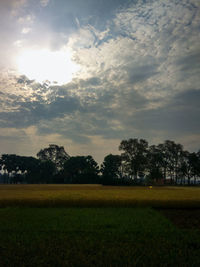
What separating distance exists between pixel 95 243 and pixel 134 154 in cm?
6713

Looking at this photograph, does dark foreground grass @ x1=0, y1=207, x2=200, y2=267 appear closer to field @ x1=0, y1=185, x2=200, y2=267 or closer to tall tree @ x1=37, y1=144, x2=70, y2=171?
field @ x1=0, y1=185, x2=200, y2=267

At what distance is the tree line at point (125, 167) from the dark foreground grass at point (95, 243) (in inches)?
2077

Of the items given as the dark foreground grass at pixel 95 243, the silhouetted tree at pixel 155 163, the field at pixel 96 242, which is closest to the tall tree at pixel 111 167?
the silhouetted tree at pixel 155 163

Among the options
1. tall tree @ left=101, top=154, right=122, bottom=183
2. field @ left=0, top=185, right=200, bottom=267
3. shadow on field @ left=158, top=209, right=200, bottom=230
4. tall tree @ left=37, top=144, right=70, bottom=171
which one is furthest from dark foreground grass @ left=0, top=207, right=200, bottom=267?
tall tree @ left=37, top=144, right=70, bottom=171

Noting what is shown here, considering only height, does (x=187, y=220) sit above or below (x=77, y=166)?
below

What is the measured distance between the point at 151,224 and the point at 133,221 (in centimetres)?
107

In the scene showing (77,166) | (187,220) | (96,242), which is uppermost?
(77,166)

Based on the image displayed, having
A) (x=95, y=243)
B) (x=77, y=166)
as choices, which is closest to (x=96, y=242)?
(x=95, y=243)

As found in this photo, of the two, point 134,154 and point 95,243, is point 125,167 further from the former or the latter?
point 95,243

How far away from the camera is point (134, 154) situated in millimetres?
73500

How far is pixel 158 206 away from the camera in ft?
55.7

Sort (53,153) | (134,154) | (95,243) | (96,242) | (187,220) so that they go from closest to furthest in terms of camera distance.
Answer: (95,243) < (96,242) < (187,220) < (134,154) < (53,153)

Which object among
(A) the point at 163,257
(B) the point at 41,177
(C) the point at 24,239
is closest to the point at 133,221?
(A) the point at 163,257

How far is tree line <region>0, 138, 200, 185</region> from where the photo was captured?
72.1m
